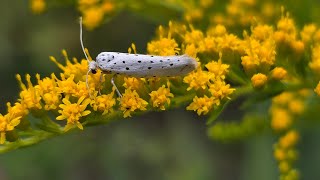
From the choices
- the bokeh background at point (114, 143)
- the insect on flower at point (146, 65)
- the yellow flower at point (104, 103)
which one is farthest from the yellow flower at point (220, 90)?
the bokeh background at point (114, 143)

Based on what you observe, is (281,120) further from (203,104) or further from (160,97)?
(160,97)

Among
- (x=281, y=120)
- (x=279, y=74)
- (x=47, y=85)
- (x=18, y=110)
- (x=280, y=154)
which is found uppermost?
(x=279, y=74)

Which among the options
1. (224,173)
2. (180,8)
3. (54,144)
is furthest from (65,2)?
(224,173)

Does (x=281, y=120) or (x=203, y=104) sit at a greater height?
(x=203, y=104)

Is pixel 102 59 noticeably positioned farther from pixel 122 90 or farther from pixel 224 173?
pixel 224 173

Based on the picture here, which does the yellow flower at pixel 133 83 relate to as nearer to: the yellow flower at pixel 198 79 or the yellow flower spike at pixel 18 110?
the yellow flower at pixel 198 79

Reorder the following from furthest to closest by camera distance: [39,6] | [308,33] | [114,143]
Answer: [114,143]
[39,6]
[308,33]

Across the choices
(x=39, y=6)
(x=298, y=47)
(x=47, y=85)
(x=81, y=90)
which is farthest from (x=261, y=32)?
(x=39, y=6)
